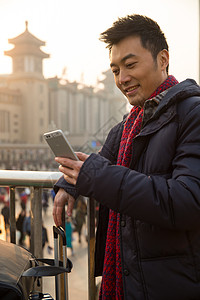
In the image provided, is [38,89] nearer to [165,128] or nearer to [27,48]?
[27,48]

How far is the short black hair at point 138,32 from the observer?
0.94 meters

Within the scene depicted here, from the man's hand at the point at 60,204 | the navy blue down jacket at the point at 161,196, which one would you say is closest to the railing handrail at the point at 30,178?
the man's hand at the point at 60,204

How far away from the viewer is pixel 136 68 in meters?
0.95

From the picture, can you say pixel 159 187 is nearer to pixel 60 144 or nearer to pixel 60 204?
pixel 60 144

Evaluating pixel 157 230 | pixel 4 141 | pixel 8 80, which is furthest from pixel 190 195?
pixel 8 80

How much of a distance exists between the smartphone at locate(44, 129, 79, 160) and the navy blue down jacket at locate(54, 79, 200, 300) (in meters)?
0.07

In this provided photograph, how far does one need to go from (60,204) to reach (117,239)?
282 millimetres

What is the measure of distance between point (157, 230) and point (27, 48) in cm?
3678

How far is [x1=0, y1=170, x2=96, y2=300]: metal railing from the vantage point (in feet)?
4.36

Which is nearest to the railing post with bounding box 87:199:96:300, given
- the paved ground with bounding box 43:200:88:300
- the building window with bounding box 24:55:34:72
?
the paved ground with bounding box 43:200:88:300

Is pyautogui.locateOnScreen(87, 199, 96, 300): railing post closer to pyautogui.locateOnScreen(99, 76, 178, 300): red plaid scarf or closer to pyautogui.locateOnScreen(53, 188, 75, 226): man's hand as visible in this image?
pyautogui.locateOnScreen(53, 188, 75, 226): man's hand

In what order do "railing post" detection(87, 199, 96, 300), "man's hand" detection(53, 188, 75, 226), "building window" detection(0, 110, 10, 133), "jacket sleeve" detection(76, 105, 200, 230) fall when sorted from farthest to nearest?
"building window" detection(0, 110, 10, 133) < "railing post" detection(87, 199, 96, 300) < "man's hand" detection(53, 188, 75, 226) < "jacket sleeve" detection(76, 105, 200, 230)

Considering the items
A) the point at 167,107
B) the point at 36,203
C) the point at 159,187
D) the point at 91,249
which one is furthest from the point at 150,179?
the point at 36,203

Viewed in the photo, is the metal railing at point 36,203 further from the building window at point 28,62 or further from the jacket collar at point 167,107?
the building window at point 28,62
